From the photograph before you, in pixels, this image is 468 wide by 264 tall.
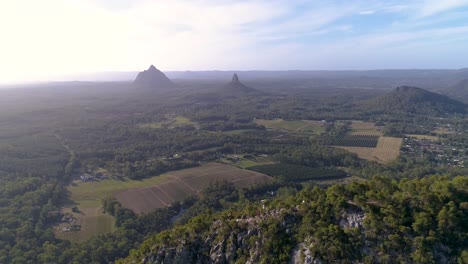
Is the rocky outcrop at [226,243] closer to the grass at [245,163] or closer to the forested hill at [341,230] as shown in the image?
the forested hill at [341,230]

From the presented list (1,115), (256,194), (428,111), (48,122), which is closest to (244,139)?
(256,194)

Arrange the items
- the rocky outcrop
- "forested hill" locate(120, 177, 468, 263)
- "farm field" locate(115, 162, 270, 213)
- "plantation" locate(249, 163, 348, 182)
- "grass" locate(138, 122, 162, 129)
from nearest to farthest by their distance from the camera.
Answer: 1. "forested hill" locate(120, 177, 468, 263)
2. the rocky outcrop
3. "farm field" locate(115, 162, 270, 213)
4. "plantation" locate(249, 163, 348, 182)
5. "grass" locate(138, 122, 162, 129)

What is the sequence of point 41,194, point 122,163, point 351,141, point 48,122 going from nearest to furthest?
point 41,194 < point 122,163 < point 351,141 < point 48,122

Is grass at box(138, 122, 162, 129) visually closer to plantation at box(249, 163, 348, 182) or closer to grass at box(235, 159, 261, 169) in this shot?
grass at box(235, 159, 261, 169)

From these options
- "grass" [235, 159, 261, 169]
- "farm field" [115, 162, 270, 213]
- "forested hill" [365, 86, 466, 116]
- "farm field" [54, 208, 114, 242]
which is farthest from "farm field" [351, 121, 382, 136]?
"farm field" [54, 208, 114, 242]

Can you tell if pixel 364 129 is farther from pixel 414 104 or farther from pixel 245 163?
pixel 245 163

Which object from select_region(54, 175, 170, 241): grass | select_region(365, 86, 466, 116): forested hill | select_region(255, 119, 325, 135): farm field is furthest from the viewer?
select_region(365, 86, 466, 116): forested hill

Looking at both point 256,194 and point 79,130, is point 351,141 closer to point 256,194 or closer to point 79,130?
point 256,194
